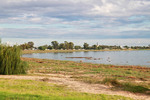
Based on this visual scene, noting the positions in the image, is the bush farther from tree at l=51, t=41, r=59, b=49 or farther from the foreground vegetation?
tree at l=51, t=41, r=59, b=49

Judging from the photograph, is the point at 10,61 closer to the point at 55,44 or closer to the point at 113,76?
the point at 113,76

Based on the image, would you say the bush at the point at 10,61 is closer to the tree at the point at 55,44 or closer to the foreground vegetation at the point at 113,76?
the foreground vegetation at the point at 113,76

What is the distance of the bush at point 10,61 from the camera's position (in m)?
16.2

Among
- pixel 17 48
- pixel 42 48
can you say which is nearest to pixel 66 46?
pixel 42 48

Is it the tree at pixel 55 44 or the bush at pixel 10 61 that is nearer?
the bush at pixel 10 61

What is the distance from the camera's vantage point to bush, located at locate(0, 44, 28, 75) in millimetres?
16234

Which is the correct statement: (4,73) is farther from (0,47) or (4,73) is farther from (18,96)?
(18,96)

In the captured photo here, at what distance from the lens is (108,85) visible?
40.5ft

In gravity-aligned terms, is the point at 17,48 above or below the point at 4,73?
above

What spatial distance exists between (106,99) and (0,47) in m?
11.4

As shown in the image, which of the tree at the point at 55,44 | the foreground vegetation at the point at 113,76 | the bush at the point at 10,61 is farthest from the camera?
the tree at the point at 55,44

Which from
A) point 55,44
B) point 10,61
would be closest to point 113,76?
point 10,61

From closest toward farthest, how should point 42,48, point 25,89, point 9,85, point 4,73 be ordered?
point 25,89
point 9,85
point 4,73
point 42,48

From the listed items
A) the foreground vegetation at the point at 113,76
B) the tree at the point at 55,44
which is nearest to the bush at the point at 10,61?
the foreground vegetation at the point at 113,76
